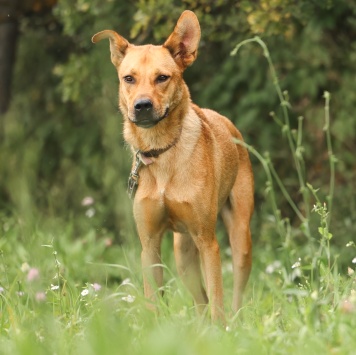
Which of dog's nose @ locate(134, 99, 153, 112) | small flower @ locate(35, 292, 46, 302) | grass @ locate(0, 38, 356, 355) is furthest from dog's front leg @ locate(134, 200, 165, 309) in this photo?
small flower @ locate(35, 292, 46, 302)

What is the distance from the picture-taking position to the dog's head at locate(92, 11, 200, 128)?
18.2 feet

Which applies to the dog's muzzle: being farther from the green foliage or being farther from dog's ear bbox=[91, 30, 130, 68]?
dog's ear bbox=[91, 30, 130, 68]

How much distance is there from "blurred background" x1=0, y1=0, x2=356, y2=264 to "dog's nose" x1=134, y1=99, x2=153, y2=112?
2763mm

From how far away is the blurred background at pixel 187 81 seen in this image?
888 centimetres

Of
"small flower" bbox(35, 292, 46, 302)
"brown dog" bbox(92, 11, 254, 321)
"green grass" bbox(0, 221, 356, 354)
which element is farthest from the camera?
"brown dog" bbox(92, 11, 254, 321)

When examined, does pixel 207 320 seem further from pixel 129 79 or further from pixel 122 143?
pixel 122 143

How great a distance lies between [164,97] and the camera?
224 inches

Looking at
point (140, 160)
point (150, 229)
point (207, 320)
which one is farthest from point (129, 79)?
point (207, 320)

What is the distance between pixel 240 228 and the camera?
6.57m

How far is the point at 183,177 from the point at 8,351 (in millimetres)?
2051

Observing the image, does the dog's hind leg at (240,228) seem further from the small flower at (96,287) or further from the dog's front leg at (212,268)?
the small flower at (96,287)

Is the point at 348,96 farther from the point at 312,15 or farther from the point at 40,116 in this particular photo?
the point at 40,116

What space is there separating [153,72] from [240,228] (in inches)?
56.7

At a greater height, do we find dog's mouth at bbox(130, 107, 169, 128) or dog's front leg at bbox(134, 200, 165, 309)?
dog's mouth at bbox(130, 107, 169, 128)
